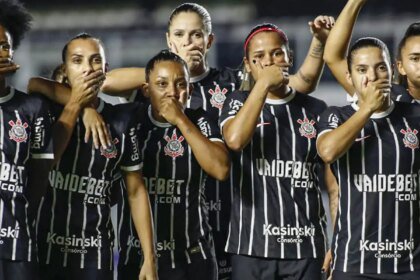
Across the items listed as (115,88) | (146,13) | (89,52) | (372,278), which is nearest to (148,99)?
(115,88)

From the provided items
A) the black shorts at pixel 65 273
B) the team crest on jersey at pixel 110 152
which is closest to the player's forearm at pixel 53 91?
the team crest on jersey at pixel 110 152

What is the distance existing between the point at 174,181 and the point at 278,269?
2.10 ft

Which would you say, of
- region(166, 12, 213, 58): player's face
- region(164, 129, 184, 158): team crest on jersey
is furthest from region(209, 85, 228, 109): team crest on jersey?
region(164, 129, 184, 158): team crest on jersey

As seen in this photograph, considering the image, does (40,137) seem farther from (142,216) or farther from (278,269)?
(278,269)

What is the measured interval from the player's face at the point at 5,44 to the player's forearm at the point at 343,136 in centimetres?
144

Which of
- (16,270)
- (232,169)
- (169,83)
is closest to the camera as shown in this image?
(16,270)

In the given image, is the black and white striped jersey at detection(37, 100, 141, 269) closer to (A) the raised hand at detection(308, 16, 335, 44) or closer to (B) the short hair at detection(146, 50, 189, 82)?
(B) the short hair at detection(146, 50, 189, 82)

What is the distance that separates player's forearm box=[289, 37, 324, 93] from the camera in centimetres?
535

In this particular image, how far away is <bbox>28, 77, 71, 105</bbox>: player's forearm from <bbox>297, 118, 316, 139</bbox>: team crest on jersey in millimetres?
1109

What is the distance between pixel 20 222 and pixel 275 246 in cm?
121

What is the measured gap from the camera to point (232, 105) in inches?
196

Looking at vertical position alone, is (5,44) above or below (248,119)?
above

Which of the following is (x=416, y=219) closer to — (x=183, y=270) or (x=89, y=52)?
(x=183, y=270)

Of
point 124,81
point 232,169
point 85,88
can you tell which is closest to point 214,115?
point 232,169
